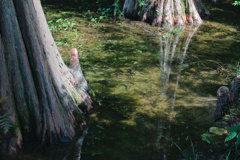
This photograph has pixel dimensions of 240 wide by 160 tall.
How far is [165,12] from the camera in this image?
9.41m

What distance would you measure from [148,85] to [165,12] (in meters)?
4.64

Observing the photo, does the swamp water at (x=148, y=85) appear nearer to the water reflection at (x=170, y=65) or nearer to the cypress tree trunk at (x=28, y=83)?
the water reflection at (x=170, y=65)

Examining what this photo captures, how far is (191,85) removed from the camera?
18.1 feet

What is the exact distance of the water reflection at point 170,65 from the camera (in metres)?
4.00

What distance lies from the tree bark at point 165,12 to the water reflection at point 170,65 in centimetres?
55

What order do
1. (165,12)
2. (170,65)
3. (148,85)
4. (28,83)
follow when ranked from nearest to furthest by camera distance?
(28,83)
(148,85)
(170,65)
(165,12)

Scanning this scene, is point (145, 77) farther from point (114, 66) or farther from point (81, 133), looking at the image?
point (81, 133)

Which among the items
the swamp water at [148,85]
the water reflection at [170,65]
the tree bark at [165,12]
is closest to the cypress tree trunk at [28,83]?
the swamp water at [148,85]

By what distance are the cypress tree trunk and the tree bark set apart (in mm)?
6175

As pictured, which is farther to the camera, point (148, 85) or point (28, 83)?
point (148, 85)

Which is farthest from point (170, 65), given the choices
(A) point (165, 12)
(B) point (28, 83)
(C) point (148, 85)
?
(B) point (28, 83)

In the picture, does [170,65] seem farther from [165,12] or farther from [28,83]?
[28,83]

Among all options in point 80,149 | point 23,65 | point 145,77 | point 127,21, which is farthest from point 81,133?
point 127,21

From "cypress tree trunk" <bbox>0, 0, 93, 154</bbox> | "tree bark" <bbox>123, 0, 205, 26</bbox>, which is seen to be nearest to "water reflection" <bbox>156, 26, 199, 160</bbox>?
"tree bark" <bbox>123, 0, 205, 26</bbox>
